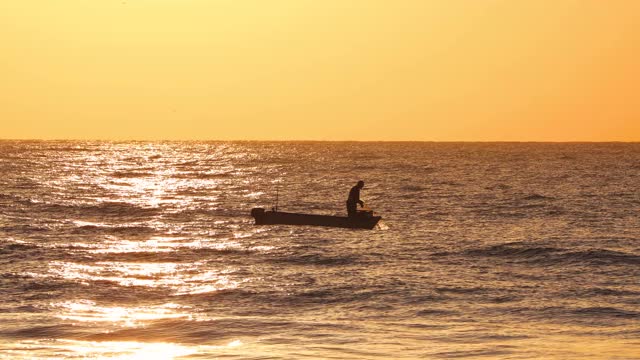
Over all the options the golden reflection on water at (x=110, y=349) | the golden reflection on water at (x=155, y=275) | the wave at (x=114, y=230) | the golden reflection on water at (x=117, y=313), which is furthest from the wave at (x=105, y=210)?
the golden reflection on water at (x=110, y=349)

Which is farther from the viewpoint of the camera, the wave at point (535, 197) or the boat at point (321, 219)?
the wave at point (535, 197)

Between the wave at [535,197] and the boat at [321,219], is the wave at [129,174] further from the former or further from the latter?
the boat at [321,219]

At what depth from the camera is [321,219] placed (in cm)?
4000

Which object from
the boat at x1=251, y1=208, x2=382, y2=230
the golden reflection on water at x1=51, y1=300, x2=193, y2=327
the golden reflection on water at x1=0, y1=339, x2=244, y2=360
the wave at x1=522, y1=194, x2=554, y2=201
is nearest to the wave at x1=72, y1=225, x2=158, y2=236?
the boat at x1=251, y1=208, x2=382, y2=230

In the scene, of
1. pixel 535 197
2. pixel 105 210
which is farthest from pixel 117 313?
pixel 535 197

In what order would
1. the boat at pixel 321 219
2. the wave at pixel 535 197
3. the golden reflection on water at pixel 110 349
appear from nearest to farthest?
the golden reflection on water at pixel 110 349
the boat at pixel 321 219
the wave at pixel 535 197

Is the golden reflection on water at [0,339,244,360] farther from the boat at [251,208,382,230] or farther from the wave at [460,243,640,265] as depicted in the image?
the wave at [460,243,640,265]

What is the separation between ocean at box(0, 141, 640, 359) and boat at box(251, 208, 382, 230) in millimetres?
1838

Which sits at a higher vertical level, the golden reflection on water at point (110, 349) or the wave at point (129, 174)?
the wave at point (129, 174)

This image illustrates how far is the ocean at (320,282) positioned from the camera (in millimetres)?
25922

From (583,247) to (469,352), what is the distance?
78.9 feet

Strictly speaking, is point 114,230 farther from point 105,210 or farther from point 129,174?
point 129,174

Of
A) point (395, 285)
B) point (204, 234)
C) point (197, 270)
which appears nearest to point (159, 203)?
point (204, 234)

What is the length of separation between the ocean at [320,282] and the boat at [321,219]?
1.84 metres
